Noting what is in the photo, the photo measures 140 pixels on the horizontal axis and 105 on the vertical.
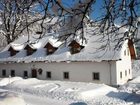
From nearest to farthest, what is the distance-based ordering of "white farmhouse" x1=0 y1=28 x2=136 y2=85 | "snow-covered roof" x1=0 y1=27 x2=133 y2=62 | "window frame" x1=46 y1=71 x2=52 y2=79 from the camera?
1. "snow-covered roof" x1=0 y1=27 x2=133 y2=62
2. "white farmhouse" x1=0 y1=28 x2=136 y2=85
3. "window frame" x1=46 y1=71 x2=52 y2=79

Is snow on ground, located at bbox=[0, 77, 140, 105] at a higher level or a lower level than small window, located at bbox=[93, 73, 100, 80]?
lower

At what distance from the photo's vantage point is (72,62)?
31188 millimetres

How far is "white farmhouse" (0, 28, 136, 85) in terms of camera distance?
29109mm

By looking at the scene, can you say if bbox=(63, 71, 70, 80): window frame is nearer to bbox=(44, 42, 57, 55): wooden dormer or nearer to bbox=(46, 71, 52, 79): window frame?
bbox=(46, 71, 52, 79): window frame

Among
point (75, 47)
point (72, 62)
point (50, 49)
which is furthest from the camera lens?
point (50, 49)

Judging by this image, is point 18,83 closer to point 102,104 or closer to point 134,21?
point 102,104

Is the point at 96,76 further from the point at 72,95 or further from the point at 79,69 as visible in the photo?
the point at 72,95

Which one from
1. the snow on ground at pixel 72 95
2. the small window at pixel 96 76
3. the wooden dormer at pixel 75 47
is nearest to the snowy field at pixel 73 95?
the snow on ground at pixel 72 95

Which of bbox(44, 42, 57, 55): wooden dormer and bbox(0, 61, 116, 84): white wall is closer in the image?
bbox(0, 61, 116, 84): white wall

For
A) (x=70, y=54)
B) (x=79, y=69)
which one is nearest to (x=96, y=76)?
(x=79, y=69)

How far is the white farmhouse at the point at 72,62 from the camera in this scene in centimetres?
2911

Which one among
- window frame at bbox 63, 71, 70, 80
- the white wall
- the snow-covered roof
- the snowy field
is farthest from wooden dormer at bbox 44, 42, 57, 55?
the snowy field

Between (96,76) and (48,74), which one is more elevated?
(48,74)

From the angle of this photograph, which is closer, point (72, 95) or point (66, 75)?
point (72, 95)
